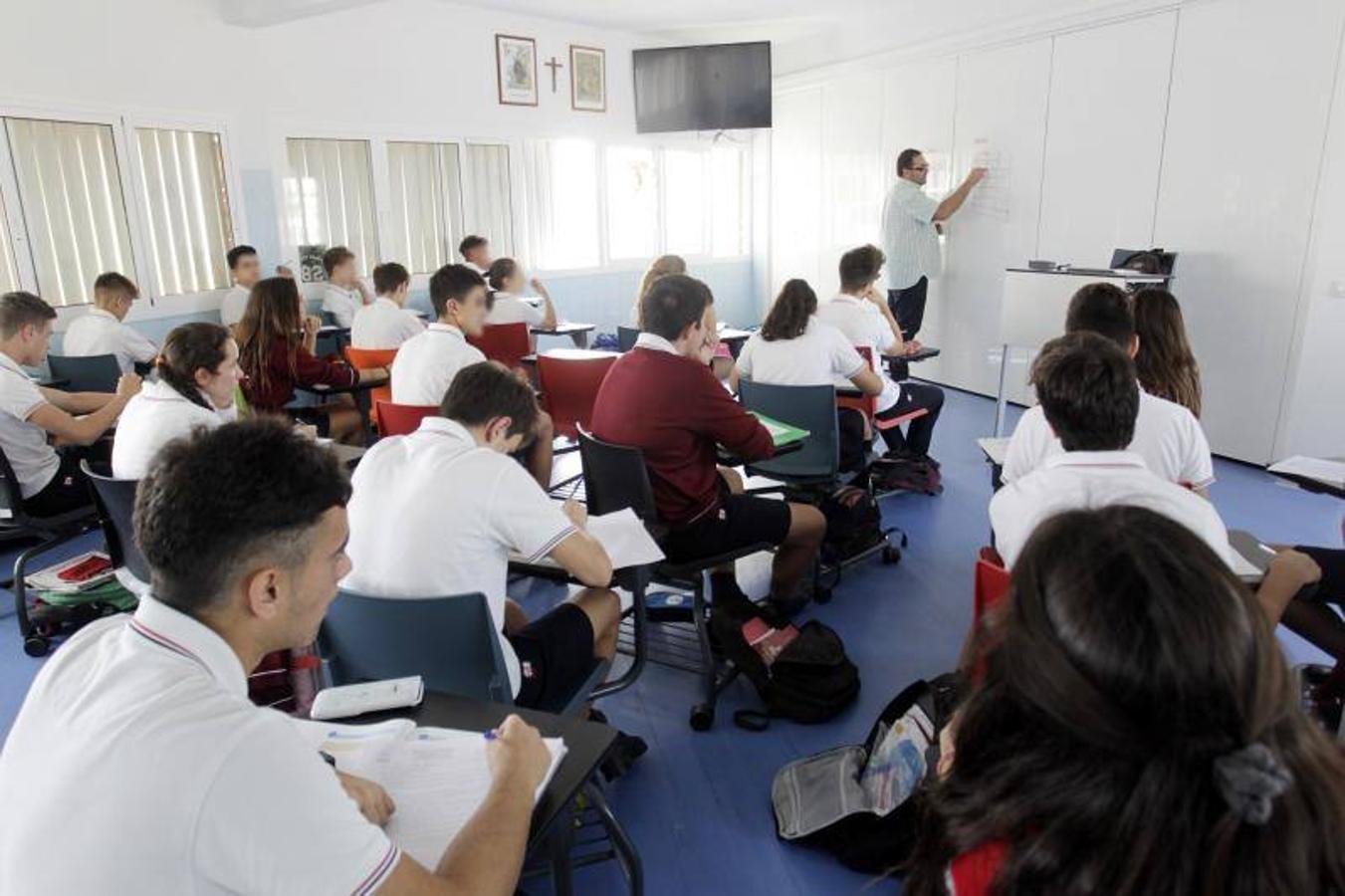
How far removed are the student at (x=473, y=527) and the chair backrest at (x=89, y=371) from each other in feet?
12.1

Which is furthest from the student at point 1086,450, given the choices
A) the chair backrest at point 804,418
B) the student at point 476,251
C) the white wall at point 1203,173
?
the student at point 476,251

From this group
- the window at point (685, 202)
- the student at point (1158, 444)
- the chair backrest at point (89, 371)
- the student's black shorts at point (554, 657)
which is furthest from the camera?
the window at point (685, 202)

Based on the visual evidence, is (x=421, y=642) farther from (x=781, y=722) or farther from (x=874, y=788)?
(x=781, y=722)

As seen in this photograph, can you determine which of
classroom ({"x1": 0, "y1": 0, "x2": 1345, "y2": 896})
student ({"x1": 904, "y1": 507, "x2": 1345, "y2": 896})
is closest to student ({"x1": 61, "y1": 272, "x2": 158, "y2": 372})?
classroom ({"x1": 0, "y1": 0, "x2": 1345, "y2": 896})

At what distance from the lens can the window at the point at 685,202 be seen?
9.37 meters

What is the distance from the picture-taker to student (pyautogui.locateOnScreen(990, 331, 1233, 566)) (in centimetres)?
181

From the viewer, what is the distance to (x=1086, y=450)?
2010mm

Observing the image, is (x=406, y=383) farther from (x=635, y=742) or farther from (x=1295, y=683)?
(x=1295, y=683)

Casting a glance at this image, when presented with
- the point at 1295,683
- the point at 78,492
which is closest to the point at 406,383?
the point at 78,492

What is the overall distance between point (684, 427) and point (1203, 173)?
3995 millimetres

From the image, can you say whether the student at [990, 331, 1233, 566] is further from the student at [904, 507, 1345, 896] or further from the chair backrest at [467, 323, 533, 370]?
the chair backrest at [467, 323, 533, 370]

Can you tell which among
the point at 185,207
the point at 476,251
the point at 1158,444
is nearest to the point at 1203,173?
the point at 1158,444

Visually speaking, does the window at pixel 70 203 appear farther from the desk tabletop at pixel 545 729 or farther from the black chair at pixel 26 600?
the desk tabletop at pixel 545 729

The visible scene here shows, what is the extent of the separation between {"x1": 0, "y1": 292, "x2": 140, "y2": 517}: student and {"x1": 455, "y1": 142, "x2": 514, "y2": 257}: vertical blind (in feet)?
14.3
